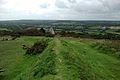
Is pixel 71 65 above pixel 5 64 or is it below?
above

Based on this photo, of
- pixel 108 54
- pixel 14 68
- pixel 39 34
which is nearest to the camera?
pixel 14 68

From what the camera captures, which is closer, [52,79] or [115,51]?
[52,79]

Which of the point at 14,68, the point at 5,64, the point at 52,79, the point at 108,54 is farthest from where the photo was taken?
the point at 108,54

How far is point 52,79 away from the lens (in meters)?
15.5

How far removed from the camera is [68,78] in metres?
15.6

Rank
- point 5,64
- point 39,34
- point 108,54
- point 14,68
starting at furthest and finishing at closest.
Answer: point 39,34 → point 108,54 → point 5,64 → point 14,68

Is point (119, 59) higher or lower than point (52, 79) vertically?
lower

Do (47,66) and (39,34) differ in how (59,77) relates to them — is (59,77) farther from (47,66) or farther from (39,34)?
(39,34)

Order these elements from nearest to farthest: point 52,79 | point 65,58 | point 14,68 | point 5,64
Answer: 1. point 52,79
2. point 65,58
3. point 14,68
4. point 5,64

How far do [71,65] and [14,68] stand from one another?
1061 cm

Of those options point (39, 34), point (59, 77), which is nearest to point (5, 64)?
point (59, 77)

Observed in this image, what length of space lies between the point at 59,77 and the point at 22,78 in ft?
19.3

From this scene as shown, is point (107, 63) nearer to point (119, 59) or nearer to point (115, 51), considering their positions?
point (119, 59)

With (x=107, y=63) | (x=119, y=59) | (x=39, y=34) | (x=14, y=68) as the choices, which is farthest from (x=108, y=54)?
(x=39, y=34)
